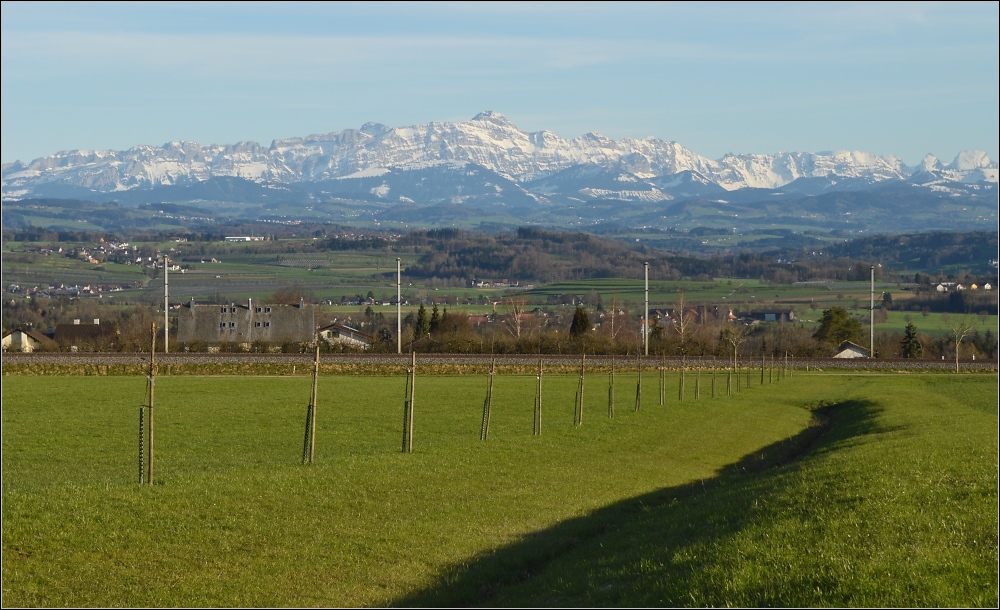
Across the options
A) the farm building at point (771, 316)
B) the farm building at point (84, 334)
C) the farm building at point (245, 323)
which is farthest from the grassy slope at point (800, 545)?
the farm building at point (771, 316)

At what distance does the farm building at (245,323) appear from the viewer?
11519 cm

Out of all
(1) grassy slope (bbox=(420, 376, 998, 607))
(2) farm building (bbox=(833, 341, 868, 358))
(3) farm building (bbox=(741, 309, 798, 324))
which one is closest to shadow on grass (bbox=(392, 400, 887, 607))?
(1) grassy slope (bbox=(420, 376, 998, 607))

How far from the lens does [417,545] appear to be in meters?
18.6

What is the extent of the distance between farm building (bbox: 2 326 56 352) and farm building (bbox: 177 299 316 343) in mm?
13501

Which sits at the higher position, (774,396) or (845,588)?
(845,588)

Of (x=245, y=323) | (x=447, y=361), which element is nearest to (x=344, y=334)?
(x=245, y=323)

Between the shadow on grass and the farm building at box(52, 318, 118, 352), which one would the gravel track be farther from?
the shadow on grass

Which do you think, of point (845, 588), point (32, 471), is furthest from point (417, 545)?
point (32, 471)

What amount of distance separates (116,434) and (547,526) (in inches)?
780

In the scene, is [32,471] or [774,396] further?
[774,396]

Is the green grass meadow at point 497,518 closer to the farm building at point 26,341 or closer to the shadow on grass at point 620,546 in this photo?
the shadow on grass at point 620,546

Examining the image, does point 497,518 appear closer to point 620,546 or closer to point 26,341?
point 620,546

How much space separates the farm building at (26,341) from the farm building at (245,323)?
13501mm

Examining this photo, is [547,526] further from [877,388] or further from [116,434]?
[877,388]
